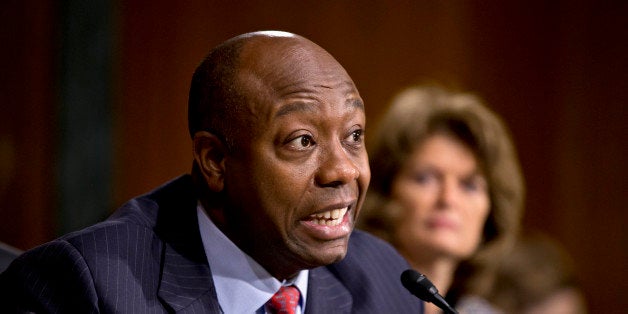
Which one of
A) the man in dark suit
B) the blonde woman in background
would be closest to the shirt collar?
the man in dark suit

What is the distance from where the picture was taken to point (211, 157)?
4.83 ft

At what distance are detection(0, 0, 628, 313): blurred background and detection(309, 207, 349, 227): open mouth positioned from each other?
7.26 ft

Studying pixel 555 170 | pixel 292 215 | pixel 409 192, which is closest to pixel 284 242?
pixel 292 215

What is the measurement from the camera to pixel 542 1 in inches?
174

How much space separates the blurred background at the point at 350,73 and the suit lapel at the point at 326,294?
199 centimetres

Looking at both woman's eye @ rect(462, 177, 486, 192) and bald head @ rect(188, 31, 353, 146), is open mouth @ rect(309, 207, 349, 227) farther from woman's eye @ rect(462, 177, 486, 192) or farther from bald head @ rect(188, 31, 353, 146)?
woman's eye @ rect(462, 177, 486, 192)

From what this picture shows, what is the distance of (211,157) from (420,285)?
438 mm

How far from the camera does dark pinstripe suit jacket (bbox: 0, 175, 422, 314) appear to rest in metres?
1.34

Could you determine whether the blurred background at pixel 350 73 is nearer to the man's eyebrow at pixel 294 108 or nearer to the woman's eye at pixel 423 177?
the woman's eye at pixel 423 177

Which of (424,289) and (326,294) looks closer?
(424,289)

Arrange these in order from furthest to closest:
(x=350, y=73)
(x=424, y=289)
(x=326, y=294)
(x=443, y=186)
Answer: (x=350, y=73), (x=443, y=186), (x=326, y=294), (x=424, y=289)

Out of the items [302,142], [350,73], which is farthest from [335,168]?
[350,73]

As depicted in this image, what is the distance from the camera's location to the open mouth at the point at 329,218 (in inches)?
57.0

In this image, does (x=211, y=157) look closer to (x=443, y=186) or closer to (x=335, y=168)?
(x=335, y=168)
